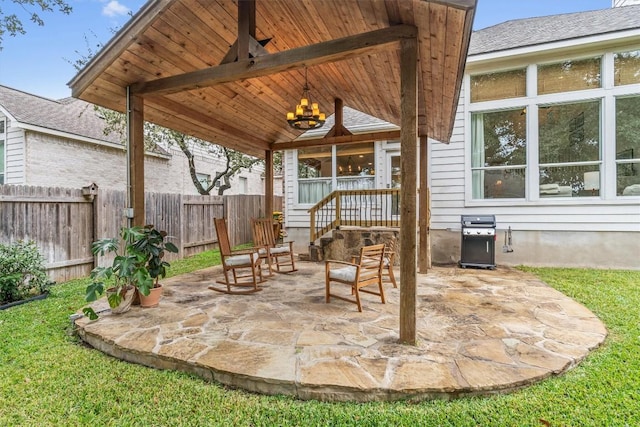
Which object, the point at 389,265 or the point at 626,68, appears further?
the point at 626,68

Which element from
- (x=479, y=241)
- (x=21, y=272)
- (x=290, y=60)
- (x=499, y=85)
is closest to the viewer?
(x=290, y=60)

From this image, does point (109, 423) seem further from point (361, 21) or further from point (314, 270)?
point (314, 270)

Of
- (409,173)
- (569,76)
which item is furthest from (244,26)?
(569,76)

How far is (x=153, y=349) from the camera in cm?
261

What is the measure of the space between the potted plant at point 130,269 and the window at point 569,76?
7.68 meters

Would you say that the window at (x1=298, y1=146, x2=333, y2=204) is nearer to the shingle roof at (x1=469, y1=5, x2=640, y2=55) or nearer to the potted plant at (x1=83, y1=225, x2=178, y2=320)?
the shingle roof at (x1=469, y1=5, x2=640, y2=55)

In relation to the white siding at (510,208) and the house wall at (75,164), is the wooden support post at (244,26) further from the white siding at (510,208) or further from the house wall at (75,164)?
the house wall at (75,164)

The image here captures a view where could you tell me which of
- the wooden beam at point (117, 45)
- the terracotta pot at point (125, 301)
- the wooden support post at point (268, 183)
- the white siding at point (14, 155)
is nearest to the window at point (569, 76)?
the wooden support post at point (268, 183)

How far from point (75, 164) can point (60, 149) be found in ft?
1.74

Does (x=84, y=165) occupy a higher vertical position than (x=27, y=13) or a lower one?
lower

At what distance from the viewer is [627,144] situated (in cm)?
608

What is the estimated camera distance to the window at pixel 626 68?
19.7 feet

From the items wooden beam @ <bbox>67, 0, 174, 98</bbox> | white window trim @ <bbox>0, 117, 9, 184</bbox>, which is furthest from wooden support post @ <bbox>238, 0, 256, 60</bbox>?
white window trim @ <bbox>0, 117, 9, 184</bbox>

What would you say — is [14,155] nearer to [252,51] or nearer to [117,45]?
[117,45]
